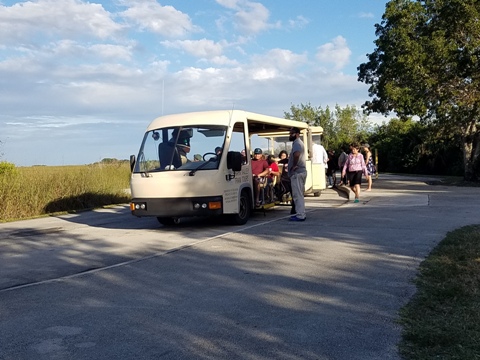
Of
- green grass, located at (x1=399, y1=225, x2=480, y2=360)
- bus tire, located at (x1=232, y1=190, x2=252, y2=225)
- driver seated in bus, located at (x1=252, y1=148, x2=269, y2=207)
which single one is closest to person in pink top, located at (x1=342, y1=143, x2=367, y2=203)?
driver seated in bus, located at (x1=252, y1=148, x2=269, y2=207)

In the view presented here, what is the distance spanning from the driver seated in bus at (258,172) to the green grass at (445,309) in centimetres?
533

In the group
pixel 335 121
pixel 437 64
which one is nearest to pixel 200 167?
pixel 437 64

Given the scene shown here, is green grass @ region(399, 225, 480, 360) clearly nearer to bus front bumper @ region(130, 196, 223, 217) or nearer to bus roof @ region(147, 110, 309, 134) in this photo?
bus front bumper @ region(130, 196, 223, 217)

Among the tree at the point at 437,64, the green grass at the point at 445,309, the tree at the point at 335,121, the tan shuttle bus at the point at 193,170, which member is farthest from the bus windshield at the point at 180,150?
the tree at the point at 335,121

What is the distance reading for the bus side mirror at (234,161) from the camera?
11422 mm

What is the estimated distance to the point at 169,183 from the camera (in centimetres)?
1113

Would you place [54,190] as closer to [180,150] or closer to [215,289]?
[180,150]

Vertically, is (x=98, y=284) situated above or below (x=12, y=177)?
below

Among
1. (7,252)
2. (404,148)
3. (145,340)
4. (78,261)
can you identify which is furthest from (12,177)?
(404,148)

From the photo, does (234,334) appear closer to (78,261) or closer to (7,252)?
(78,261)

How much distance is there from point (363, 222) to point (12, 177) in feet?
40.1

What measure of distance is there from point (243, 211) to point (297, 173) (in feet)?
4.86

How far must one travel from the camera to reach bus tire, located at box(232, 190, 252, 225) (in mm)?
11867

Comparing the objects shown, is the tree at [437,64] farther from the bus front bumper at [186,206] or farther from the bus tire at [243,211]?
the bus front bumper at [186,206]
